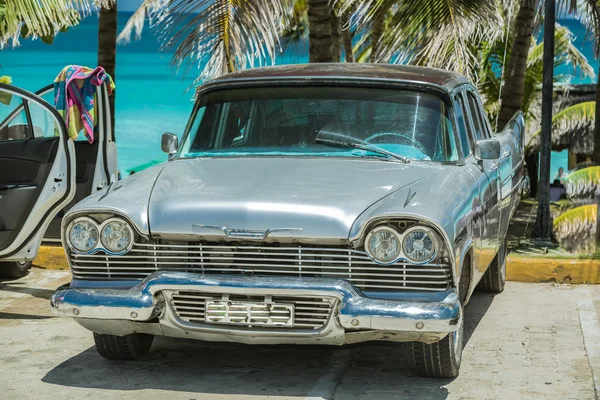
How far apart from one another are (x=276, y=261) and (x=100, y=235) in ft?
3.23

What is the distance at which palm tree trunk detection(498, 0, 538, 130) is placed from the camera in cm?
1230

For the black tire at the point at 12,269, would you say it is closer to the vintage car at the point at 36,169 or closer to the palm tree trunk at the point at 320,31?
the vintage car at the point at 36,169

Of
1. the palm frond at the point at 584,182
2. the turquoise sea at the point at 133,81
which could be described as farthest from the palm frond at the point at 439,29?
the turquoise sea at the point at 133,81

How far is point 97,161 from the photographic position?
8531 mm

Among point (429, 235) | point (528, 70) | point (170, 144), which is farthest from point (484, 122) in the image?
point (528, 70)

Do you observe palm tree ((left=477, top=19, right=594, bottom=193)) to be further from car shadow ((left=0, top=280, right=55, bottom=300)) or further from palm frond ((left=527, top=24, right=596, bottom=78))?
car shadow ((left=0, top=280, right=55, bottom=300))

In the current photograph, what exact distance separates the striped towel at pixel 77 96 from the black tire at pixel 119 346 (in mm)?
2503

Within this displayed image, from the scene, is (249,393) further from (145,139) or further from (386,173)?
(145,139)

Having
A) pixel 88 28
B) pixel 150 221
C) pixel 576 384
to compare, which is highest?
pixel 88 28

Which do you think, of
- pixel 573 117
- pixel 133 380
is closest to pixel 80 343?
pixel 133 380

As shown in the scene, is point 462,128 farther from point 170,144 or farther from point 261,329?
point 261,329

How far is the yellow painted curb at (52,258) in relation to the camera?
9383 mm

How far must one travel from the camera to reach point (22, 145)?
8.16 metres

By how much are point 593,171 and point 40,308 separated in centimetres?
699
